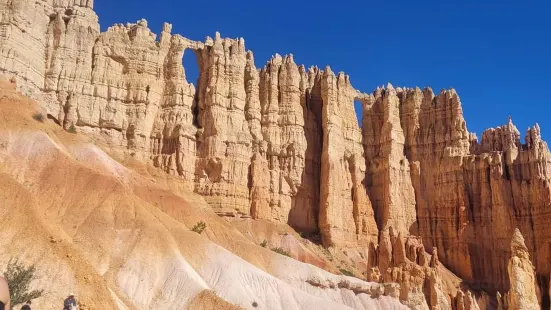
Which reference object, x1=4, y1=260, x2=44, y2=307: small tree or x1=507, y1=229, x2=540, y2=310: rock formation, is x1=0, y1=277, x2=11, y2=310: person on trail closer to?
x1=4, y1=260, x2=44, y2=307: small tree

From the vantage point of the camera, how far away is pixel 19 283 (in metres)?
24.5

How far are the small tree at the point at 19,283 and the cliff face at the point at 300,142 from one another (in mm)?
29622

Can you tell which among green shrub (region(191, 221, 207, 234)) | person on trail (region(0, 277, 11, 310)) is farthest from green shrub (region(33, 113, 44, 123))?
person on trail (region(0, 277, 11, 310))

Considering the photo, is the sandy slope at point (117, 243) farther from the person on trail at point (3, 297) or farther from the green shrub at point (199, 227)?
the person on trail at point (3, 297)

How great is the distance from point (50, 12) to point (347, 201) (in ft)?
122

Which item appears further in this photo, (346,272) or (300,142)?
(300,142)

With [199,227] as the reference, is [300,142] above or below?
above

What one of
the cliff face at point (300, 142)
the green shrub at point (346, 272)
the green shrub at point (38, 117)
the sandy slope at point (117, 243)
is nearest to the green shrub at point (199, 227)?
the sandy slope at point (117, 243)

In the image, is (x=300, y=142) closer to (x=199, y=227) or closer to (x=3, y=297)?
(x=199, y=227)

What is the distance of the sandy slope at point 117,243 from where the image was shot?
29.1m

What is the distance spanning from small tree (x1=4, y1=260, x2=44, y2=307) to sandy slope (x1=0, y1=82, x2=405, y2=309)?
1067 mm

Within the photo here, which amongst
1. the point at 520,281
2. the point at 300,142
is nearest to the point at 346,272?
the point at 520,281

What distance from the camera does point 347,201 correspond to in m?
66.1

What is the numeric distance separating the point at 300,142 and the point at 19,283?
147 ft
